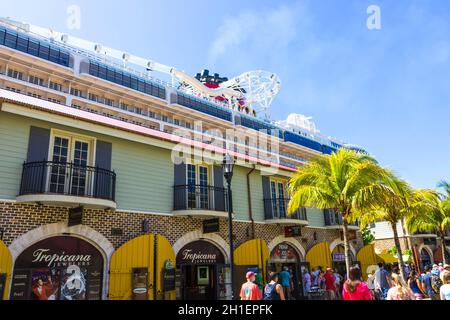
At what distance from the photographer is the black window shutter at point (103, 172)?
11035 mm

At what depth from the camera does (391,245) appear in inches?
1313

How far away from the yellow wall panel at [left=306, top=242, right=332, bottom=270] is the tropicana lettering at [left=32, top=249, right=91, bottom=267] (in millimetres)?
11056

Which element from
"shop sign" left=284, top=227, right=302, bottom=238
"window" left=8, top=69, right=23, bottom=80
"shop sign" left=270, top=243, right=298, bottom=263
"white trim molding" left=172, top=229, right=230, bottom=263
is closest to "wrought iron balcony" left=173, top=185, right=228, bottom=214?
"white trim molding" left=172, top=229, right=230, bottom=263

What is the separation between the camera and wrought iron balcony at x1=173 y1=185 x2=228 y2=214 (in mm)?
13195

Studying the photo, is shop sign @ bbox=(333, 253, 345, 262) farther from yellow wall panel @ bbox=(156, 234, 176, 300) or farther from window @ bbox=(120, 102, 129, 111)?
window @ bbox=(120, 102, 129, 111)

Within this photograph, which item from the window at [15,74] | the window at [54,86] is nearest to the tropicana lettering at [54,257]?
the window at [15,74]

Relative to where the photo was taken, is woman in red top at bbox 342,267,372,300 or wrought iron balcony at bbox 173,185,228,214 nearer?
woman in red top at bbox 342,267,372,300

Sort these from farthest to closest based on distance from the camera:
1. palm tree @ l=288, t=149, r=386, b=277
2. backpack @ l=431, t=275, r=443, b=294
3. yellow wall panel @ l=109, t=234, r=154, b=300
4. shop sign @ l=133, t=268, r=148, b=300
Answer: backpack @ l=431, t=275, r=443, b=294, palm tree @ l=288, t=149, r=386, b=277, shop sign @ l=133, t=268, r=148, b=300, yellow wall panel @ l=109, t=234, r=154, b=300

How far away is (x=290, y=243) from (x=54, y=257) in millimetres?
10737

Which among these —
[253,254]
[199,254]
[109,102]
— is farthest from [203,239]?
[109,102]

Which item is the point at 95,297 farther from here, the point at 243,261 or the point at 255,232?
the point at 255,232
